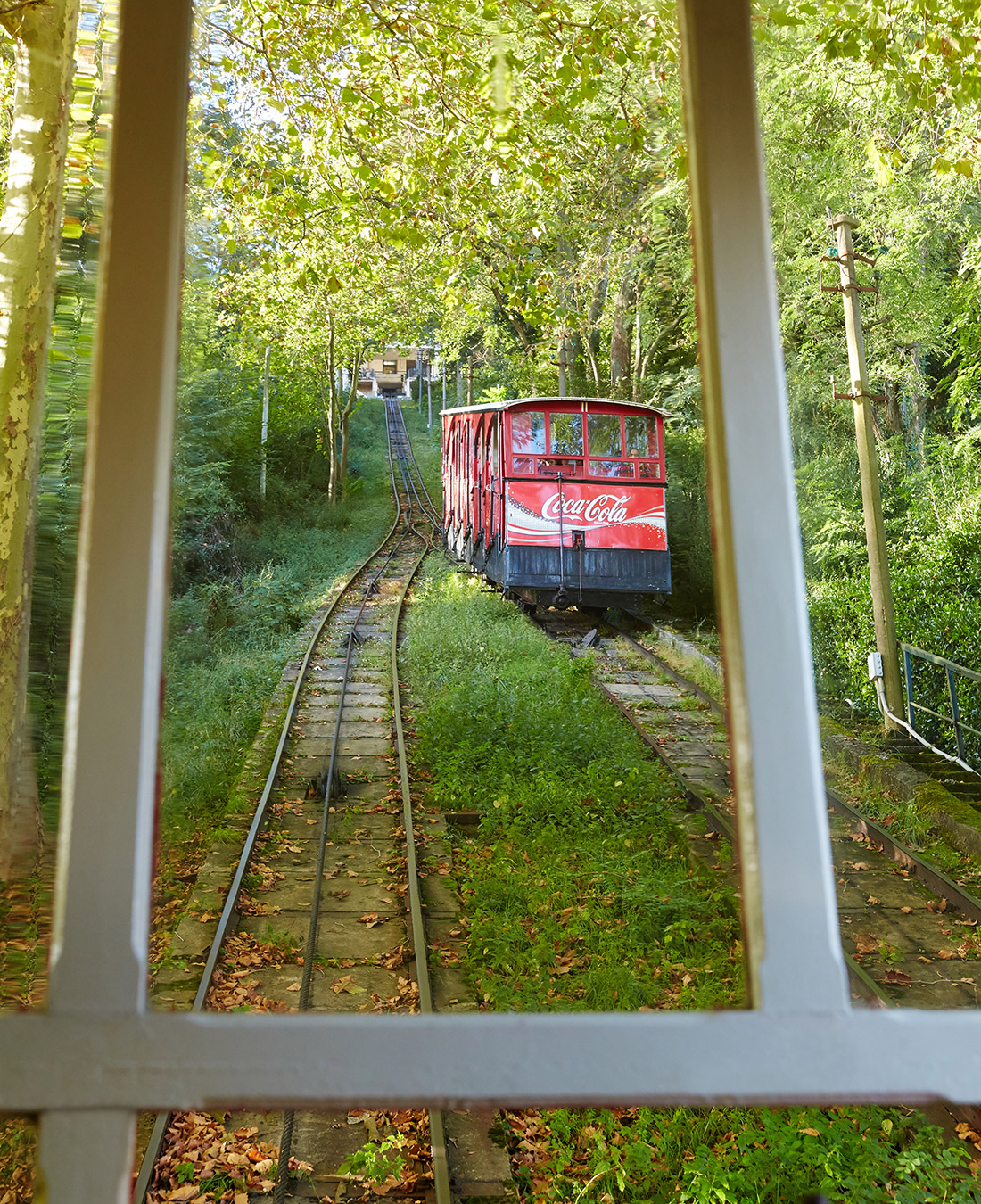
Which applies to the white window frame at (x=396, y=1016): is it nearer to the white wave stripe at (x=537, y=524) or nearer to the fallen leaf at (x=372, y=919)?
the fallen leaf at (x=372, y=919)

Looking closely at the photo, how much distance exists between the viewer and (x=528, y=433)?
14.0m

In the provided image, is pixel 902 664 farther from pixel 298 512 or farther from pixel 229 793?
pixel 298 512

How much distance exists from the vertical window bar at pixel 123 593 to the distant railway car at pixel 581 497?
40.5ft

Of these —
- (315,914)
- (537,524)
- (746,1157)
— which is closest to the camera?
(746,1157)

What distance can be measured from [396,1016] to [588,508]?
43.2 feet

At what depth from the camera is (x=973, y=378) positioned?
1426cm

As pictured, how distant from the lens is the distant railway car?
1385 centimetres

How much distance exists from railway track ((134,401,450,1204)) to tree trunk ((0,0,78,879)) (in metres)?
1.60

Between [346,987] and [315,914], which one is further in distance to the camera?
[315,914]

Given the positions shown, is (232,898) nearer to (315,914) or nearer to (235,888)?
(235,888)

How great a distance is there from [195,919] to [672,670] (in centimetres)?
816

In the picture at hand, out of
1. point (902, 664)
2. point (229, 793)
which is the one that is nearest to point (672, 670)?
point (902, 664)

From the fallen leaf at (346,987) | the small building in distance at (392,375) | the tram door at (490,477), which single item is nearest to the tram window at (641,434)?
the tram door at (490,477)

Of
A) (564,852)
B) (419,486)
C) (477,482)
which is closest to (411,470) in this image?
(419,486)
